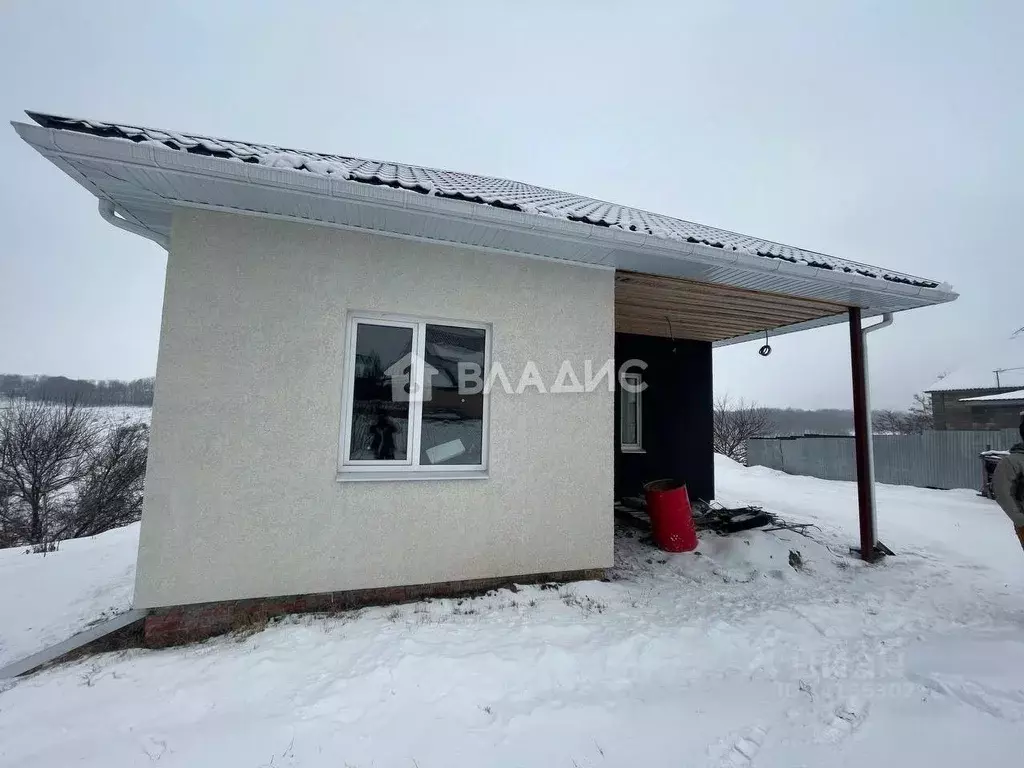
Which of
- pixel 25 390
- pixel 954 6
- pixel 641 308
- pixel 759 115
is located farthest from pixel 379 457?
pixel 759 115

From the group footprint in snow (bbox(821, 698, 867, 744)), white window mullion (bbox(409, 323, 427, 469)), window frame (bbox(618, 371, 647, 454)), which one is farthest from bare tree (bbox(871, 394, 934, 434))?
white window mullion (bbox(409, 323, 427, 469))

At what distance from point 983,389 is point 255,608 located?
1345 inches

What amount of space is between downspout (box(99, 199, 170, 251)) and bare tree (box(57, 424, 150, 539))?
10822 millimetres

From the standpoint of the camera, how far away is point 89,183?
3.00 meters

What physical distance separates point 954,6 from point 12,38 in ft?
92.4

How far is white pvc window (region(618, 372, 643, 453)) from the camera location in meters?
8.19

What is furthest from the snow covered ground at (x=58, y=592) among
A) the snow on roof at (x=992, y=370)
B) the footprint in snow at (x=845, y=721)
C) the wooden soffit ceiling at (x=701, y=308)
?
the snow on roof at (x=992, y=370)

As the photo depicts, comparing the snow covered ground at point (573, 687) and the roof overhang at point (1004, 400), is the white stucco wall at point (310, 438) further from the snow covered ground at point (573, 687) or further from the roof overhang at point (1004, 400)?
the roof overhang at point (1004, 400)

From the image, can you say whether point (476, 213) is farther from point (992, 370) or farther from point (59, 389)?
point (992, 370)

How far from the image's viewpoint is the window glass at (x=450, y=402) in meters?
3.82

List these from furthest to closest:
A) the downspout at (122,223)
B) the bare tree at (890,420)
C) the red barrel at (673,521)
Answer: the bare tree at (890,420) < the red barrel at (673,521) < the downspout at (122,223)

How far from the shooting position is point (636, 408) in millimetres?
8273

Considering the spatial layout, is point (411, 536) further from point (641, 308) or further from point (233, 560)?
point (641, 308)

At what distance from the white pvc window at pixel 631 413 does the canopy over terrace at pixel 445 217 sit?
8.82 feet
